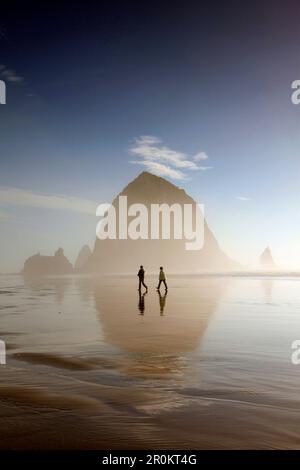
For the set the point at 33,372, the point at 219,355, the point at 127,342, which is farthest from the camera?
the point at 127,342

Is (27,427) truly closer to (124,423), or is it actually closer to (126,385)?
(124,423)

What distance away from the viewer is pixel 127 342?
10469 mm

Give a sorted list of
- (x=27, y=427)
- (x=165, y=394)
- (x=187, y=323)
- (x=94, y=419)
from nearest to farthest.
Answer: (x=27, y=427) → (x=94, y=419) → (x=165, y=394) → (x=187, y=323)

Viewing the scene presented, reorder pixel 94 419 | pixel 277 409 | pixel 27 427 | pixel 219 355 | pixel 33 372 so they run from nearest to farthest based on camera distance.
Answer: pixel 27 427 → pixel 94 419 → pixel 277 409 → pixel 33 372 → pixel 219 355

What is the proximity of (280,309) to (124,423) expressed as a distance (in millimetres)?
14996

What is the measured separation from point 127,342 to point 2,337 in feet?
10.8

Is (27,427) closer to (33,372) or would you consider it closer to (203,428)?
(203,428)

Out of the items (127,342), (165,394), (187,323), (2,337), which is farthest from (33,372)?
(187,323)

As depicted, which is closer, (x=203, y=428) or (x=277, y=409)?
(x=203, y=428)

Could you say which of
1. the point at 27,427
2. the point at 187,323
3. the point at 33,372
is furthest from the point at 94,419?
the point at 187,323

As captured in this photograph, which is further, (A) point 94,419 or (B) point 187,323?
(B) point 187,323

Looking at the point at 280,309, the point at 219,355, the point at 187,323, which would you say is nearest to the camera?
the point at 219,355

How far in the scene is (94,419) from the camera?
16.3ft
